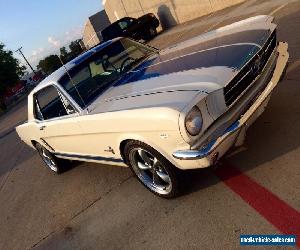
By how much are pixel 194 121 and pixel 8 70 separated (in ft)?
157

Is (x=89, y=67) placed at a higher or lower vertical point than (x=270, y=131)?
higher

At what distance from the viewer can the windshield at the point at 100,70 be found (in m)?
4.70

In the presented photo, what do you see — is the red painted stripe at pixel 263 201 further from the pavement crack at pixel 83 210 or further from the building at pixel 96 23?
the building at pixel 96 23

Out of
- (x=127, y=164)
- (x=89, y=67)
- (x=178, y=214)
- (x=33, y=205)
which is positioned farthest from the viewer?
(x=33, y=205)

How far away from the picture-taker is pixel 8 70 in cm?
4716

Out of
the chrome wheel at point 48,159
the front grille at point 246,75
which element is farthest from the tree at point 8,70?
the front grille at point 246,75

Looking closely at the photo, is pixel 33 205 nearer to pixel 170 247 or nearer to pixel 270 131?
pixel 170 247

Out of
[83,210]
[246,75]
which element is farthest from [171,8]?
[246,75]

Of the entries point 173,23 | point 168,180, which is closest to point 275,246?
point 168,180

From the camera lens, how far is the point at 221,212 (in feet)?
11.7

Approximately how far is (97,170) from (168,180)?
1995 millimetres

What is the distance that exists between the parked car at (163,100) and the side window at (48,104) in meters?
0.01

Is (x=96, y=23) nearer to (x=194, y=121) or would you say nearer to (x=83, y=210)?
(x=83, y=210)

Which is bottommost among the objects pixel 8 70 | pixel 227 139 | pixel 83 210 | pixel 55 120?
pixel 8 70
